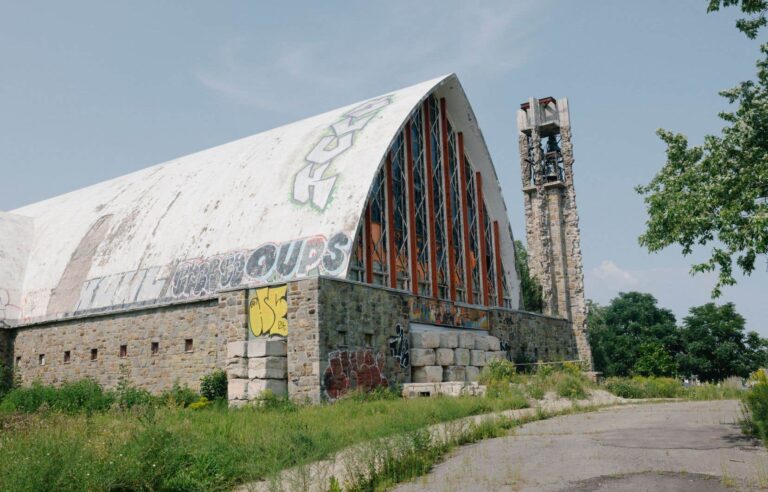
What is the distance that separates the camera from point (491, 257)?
1228 inches

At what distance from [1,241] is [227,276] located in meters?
16.1

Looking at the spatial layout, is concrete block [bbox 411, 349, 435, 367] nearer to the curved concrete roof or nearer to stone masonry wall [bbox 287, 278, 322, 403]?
the curved concrete roof

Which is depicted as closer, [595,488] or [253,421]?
[595,488]

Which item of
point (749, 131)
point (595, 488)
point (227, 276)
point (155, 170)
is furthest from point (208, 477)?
point (155, 170)

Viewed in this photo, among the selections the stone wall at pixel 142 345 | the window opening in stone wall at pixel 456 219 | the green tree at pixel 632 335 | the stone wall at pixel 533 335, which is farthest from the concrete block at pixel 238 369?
the green tree at pixel 632 335

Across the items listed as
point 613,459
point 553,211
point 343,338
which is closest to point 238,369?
point 343,338

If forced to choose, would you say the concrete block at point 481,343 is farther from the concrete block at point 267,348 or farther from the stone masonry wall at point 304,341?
the concrete block at point 267,348

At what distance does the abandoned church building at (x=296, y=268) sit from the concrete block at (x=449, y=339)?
0.06 metres

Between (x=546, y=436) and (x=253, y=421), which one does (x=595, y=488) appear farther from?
(x=253, y=421)

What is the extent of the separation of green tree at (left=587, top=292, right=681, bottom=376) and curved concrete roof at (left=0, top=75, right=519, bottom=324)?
74.1ft

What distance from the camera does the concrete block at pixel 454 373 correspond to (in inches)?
914

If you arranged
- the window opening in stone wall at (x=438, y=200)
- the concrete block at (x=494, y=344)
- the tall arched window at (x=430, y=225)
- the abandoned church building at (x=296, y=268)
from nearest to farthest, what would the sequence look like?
1. the abandoned church building at (x=296, y=268)
2. the tall arched window at (x=430, y=225)
3. the concrete block at (x=494, y=344)
4. the window opening in stone wall at (x=438, y=200)

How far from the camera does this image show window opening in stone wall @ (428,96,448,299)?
87.5ft

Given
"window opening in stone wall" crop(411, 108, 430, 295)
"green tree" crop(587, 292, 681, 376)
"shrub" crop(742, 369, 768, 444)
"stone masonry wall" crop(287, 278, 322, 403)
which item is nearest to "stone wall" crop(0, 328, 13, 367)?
"stone masonry wall" crop(287, 278, 322, 403)
